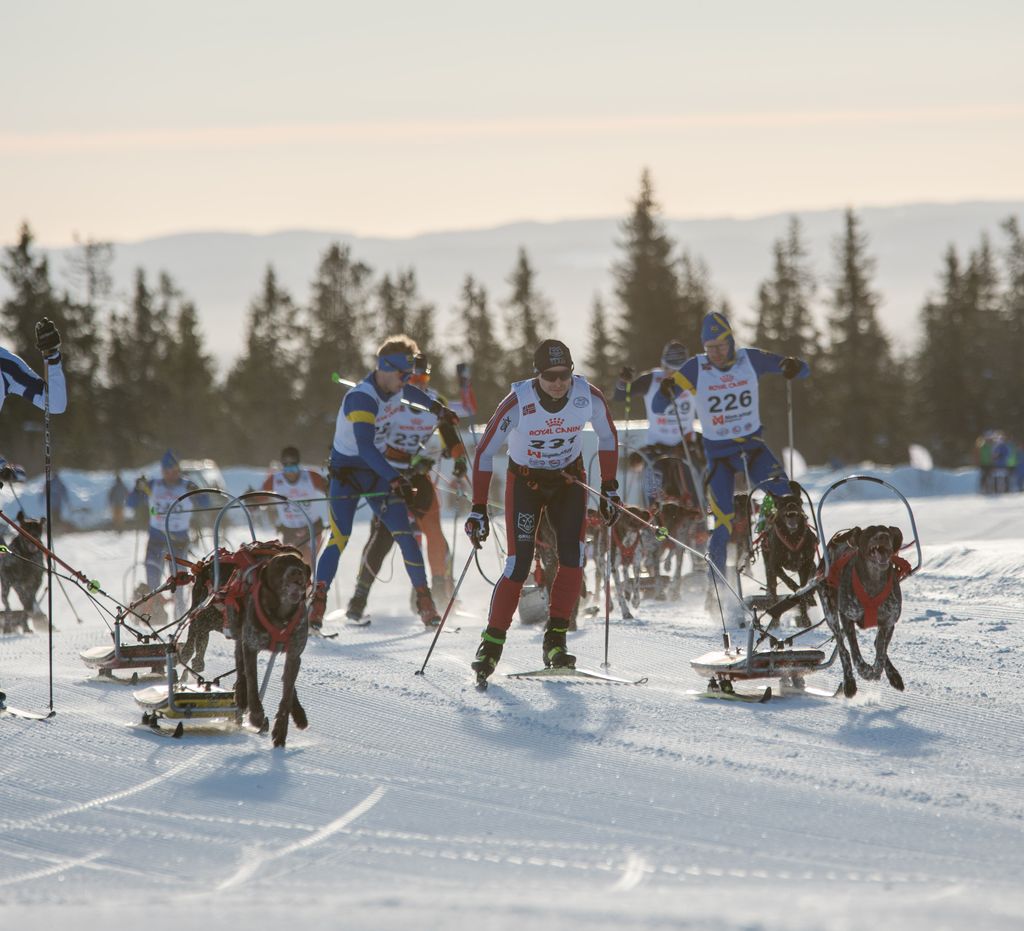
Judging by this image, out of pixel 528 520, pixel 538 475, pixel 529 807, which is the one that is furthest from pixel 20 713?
pixel 529 807

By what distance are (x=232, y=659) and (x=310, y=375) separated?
51.9 metres

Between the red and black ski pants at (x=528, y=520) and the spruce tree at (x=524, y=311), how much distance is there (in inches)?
2185

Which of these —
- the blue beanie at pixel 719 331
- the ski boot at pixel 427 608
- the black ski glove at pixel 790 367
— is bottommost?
the ski boot at pixel 427 608

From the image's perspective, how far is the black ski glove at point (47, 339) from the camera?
8.01m

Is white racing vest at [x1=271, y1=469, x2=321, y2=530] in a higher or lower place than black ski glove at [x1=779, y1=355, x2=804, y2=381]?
lower

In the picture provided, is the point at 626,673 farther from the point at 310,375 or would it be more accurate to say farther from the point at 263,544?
the point at 310,375

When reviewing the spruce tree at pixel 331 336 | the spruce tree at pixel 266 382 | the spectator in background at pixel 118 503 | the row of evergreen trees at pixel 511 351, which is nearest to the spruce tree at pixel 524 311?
the row of evergreen trees at pixel 511 351

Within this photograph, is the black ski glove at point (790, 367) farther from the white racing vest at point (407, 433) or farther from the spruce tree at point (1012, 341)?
the spruce tree at point (1012, 341)

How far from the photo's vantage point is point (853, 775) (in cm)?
602

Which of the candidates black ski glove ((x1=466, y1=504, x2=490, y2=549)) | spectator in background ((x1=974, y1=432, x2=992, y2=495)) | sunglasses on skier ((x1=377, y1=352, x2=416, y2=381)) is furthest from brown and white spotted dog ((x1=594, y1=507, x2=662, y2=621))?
spectator in background ((x1=974, y1=432, x2=992, y2=495))

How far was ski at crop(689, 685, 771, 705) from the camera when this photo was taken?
7.59 meters

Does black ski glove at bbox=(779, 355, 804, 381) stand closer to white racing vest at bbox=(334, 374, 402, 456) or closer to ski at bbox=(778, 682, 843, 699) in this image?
white racing vest at bbox=(334, 374, 402, 456)

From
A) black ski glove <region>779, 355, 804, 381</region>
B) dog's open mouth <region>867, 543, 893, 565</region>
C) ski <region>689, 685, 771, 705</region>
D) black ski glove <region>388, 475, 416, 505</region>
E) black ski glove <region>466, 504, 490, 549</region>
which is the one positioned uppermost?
black ski glove <region>779, 355, 804, 381</region>

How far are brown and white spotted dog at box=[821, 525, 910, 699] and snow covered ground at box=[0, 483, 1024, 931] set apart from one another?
24 centimetres
